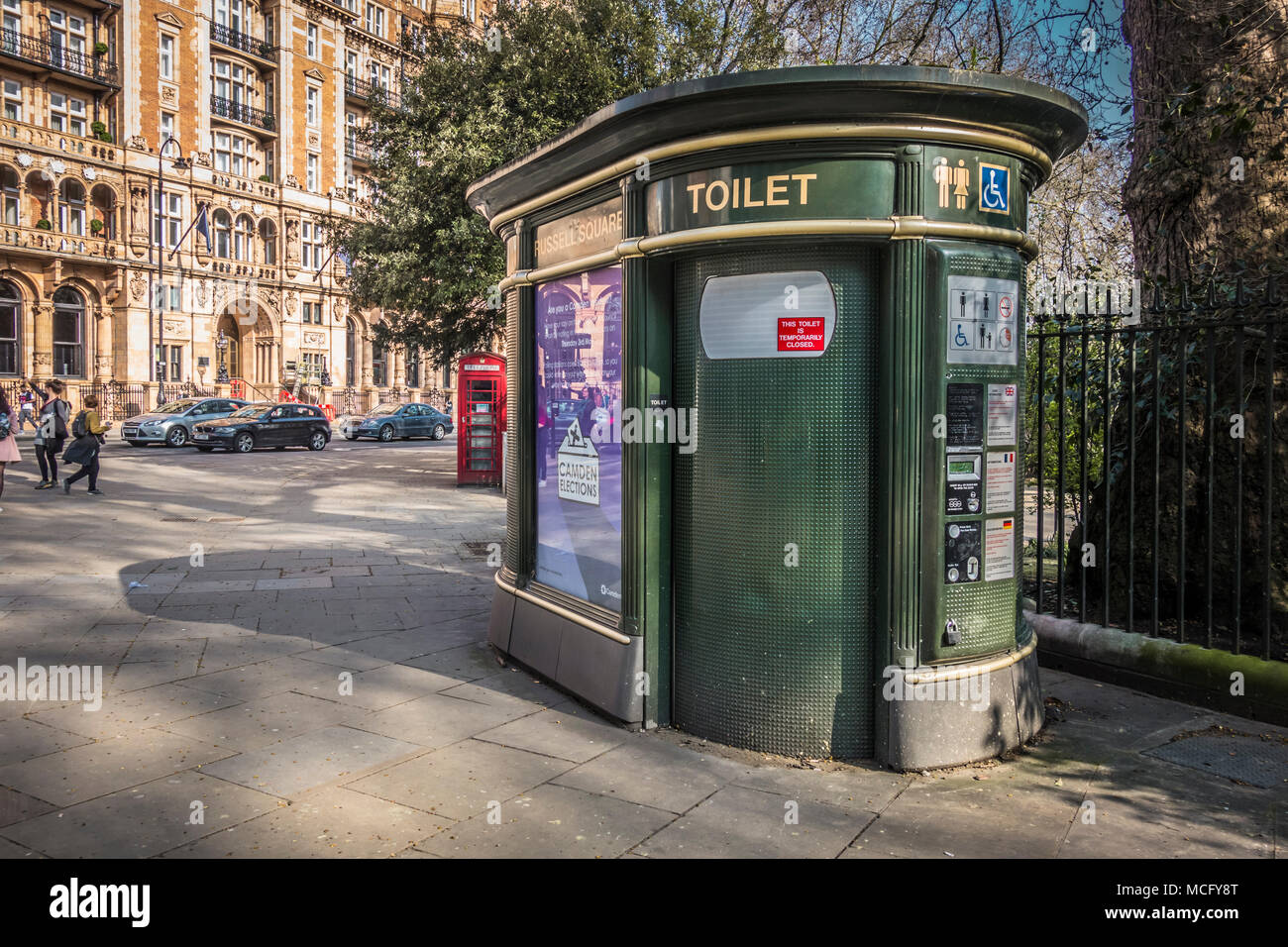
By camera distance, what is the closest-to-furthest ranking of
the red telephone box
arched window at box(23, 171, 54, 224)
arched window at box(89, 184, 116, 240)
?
1. the red telephone box
2. arched window at box(23, 171, 54, 224)
3. arched window at box(89, 184, 116, 240)

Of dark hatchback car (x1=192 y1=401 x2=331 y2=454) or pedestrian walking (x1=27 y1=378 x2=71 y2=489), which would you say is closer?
pedestrian walking (x1=27 y1=378 x2=71 y2=489)

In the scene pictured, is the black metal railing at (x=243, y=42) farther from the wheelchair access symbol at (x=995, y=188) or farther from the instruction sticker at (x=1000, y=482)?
the instruction sticker at (x=1000, y=482)

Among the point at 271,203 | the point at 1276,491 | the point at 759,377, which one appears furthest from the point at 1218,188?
the point at 271,203

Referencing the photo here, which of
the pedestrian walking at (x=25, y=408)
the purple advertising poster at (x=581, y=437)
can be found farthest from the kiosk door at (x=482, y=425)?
the pedestrian walking at (x=25, y=408)

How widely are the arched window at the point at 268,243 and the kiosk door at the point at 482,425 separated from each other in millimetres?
35753

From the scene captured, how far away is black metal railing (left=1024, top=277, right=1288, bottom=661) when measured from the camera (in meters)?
5.45

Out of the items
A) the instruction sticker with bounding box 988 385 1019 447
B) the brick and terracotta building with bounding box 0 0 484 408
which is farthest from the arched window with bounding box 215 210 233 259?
the instruction sticker with bounding box 988 385 1019 447

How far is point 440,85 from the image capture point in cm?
1964

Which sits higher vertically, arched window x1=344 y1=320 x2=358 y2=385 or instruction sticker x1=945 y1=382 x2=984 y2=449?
arched window x1=344 y1=320 x2=358 y2=385

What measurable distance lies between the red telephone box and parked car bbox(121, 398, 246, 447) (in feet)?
43.9

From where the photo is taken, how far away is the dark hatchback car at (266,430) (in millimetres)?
28125

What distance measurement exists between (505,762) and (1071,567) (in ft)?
16.8

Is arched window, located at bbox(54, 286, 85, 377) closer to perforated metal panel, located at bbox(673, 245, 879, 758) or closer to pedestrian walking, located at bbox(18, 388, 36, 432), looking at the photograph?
pedestrian walking, located at bbox(18, 388, 36, 432)

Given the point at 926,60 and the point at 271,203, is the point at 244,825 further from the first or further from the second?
the point at 271,203
